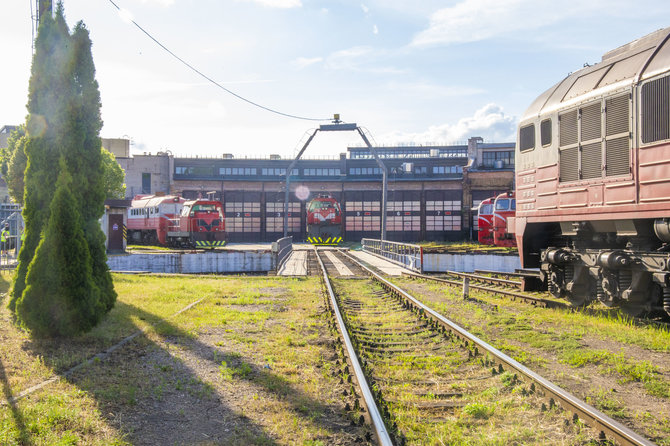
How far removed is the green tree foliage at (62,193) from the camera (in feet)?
24.5

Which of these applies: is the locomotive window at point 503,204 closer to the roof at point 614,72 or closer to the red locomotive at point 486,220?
the red locomotive at point 486,220

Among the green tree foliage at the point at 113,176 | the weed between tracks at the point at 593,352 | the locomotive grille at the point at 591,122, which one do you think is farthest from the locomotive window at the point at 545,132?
the green tree foliage at the point at 113,176

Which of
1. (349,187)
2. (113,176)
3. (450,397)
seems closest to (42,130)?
(450,397)

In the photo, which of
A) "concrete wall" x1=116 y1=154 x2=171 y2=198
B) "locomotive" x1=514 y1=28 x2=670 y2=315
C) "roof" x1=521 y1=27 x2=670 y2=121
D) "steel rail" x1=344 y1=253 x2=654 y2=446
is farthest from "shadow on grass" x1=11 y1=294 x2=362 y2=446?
"concrete wall" x1=116 y1=154 x2=171 y2=198

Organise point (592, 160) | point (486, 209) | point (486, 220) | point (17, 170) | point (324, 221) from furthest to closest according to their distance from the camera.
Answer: point (324, 221) → point (486, 220) → point (486, 209) → point (17, 170) → point (592, 160)

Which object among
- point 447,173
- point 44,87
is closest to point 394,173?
point 447,173

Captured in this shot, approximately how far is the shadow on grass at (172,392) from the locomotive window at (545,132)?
742 cm

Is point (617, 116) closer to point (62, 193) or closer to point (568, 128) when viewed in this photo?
point (568, 128)

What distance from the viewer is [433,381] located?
5.82 m

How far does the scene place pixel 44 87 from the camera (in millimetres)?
8109

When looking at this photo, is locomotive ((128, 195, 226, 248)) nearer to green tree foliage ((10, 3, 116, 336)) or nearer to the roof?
the roof

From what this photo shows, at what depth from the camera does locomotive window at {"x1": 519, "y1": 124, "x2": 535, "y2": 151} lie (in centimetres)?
1146

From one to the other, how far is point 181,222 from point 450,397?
3325 centimetres

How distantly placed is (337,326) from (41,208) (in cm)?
475
